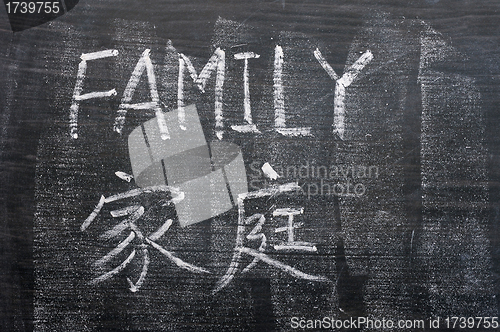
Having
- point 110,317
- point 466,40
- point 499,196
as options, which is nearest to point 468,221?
point 499,196

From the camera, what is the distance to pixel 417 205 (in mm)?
766

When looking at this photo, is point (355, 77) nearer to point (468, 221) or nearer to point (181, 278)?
point (468, 221)

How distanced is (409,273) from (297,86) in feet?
1.33

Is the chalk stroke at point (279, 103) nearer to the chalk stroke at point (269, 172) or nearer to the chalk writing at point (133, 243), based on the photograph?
the chalk stroke at point (269, 172)

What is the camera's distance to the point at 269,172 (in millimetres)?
773

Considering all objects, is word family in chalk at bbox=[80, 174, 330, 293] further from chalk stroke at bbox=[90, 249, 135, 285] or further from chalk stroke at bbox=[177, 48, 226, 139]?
chalk stroke at bbox=[177, 48, 226, 139]

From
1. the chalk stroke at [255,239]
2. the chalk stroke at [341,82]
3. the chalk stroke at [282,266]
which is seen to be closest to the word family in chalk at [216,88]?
the chalk stroke at [341,82]

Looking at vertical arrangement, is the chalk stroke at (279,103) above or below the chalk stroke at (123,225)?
above

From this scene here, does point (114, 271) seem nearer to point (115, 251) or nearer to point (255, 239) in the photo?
point (115, 251)

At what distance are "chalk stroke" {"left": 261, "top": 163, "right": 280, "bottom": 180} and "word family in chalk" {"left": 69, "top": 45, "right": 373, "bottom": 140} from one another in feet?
0.23

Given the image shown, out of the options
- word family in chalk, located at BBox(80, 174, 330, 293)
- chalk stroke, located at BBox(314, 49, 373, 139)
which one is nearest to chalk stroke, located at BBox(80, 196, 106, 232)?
word family in chalk, located at BBox(80, 174, 330, 293)

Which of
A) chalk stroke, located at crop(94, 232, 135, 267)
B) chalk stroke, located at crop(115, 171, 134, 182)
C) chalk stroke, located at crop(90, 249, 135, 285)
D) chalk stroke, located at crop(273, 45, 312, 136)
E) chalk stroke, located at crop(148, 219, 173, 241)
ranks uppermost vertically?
chalk stroke, located at crop(273, 45, 312, 136)

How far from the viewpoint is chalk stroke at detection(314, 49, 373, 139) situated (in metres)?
0.77

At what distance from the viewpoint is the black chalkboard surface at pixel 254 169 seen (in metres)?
0.77
